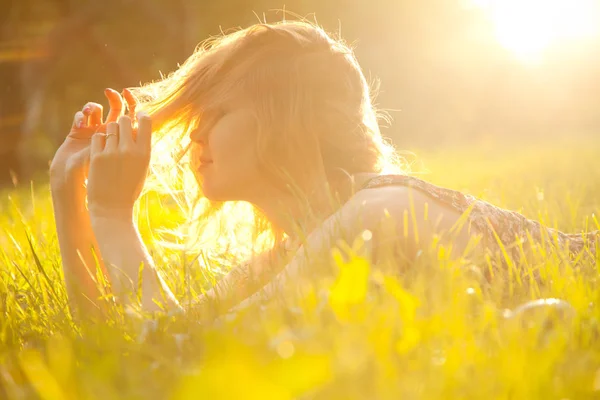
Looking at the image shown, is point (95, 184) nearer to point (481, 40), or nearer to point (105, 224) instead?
point (105, 224)

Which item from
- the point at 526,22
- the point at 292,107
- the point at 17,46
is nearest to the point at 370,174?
the point at 292,107

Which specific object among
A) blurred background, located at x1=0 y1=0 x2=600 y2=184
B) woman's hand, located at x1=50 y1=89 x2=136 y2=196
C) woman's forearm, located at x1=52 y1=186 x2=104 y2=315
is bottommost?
blurred background, located at x1=0 y1=0 x2=600 y2=184

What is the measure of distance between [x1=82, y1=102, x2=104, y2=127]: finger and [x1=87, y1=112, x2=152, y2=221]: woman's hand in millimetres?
412

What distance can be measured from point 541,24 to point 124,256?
14937 mm

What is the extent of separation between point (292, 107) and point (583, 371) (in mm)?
1608

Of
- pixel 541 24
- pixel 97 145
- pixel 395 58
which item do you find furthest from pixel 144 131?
pixel 541 24

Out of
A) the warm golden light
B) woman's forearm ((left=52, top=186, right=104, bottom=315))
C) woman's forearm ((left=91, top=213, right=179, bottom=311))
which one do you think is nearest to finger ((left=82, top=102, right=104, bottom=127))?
woman's forearm ((left=52, top=186, right=104, bottom=315))

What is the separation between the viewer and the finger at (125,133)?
2144 millimetres

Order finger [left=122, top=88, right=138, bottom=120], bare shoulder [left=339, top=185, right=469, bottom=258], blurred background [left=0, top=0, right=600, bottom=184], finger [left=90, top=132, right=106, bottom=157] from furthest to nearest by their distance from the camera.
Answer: blurred background [left=0, top=0, right=600, bottom=184]
finger [left=122, top=88, right=138, bottom=120]
finger [left=90, top=132, right=106, bottom=157]
bare shoulder [left=339, top=185, right=469, bottom=258]

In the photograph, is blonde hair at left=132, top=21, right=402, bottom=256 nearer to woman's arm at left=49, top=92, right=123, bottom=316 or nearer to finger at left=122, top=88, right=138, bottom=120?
finger at left=122, top=88, right=138, bottom=120

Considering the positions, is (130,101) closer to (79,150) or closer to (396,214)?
(79,150)

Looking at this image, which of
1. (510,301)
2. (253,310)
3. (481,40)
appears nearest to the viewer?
(253,310)

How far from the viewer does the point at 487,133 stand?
534 inches

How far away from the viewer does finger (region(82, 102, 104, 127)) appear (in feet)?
8.29
